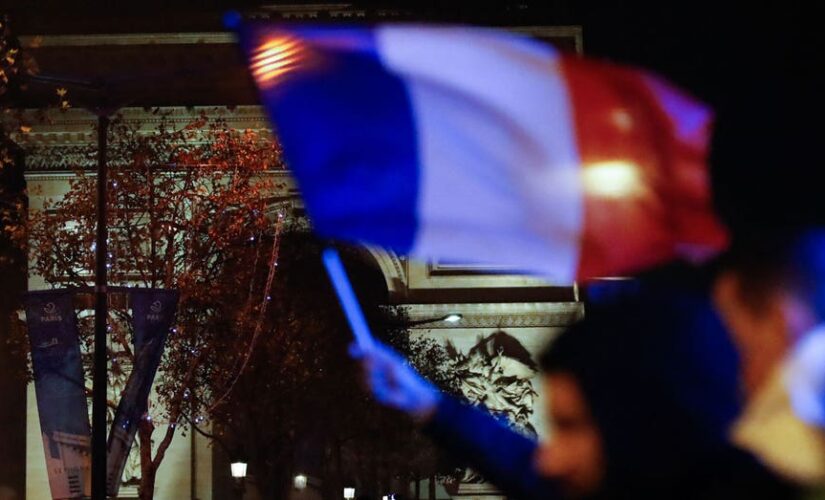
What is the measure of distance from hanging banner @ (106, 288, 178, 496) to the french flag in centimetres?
1323

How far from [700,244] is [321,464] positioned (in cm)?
4364

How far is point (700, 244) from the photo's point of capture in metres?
3.87

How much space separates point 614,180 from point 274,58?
120 centimetres

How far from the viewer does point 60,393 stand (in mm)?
16000

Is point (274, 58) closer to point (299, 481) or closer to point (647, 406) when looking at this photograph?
point (647, 406)

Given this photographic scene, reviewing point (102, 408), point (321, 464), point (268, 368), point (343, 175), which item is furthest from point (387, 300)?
point (343, 175)

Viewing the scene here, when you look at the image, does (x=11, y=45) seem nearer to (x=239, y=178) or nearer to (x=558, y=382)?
(x=239, y=178)

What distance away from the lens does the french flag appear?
396cm

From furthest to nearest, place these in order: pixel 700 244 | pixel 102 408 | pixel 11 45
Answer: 1. pixel 11 45
2. pixel 102 408
3. pixel 700 244

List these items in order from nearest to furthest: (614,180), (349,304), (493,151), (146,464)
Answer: (614,180) < (493,151) < (349,304) < (146,464)

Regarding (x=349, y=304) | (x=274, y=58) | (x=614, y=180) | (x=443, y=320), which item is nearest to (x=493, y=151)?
(x=614, y=180)

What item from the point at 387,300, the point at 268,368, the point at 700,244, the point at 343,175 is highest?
the point at 387,300

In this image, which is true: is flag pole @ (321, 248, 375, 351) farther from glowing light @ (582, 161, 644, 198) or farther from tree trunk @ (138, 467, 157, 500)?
tree trunk @ (138, 467, 157, 500)

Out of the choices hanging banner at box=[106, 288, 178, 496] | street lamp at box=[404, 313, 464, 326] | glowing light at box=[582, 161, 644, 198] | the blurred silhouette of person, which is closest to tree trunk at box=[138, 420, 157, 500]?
hanging banner at box=[106, 288, 178, 496]
